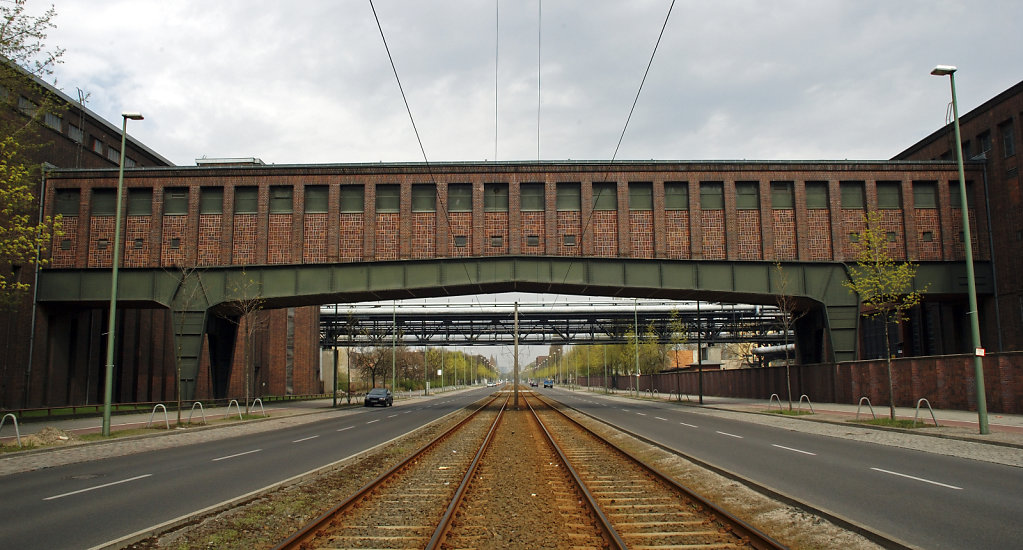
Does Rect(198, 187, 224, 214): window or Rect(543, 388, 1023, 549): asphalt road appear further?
Rect(198, 187, 224, 214): window

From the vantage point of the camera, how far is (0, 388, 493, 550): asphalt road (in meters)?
8.61

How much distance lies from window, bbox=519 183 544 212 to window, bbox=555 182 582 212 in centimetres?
101

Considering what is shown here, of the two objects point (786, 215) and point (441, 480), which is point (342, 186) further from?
point (441, 480)

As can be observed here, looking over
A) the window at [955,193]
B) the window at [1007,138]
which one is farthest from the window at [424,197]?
the window at [1007,138]

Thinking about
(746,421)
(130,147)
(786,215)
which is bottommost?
(746,421)

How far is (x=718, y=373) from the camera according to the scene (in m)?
59.2

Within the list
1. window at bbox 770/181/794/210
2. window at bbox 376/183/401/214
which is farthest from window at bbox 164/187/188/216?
window at bbox 770/181/794/210

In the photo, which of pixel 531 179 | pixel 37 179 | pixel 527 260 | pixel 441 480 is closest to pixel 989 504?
pixel 441 480

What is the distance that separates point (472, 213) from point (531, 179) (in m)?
3.81

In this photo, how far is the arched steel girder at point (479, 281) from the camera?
36250 mm

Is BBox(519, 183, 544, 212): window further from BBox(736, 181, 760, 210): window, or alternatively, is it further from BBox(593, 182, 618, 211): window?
BBox(736, 181, 760, 210): window

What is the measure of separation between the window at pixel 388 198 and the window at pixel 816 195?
74.9 ft

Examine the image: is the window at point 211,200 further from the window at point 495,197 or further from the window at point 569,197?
the window at point 569,197

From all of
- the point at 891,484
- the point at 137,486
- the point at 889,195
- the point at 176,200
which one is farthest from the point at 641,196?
the point at 137,486
